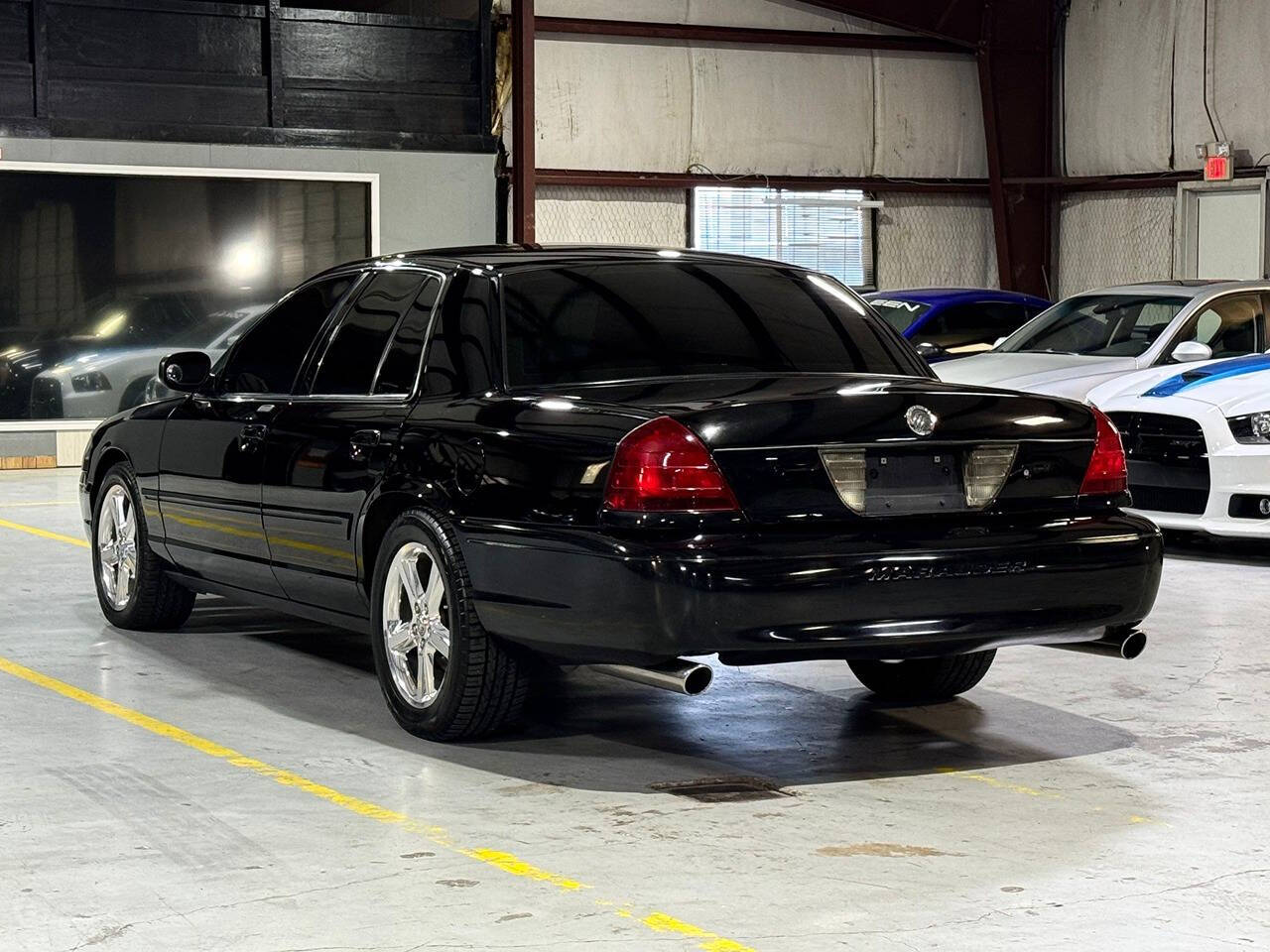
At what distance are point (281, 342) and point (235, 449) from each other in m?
0.42

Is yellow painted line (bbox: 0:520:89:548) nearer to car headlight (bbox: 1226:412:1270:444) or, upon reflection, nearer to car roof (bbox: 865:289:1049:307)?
car headlight (bbox: 1226:412:1270:444)

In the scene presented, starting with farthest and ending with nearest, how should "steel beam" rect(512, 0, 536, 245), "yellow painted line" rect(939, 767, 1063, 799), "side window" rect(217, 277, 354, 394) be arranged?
"steel beam" rect(512, 0, 536, 245), "side window" rect(217, 277, 354, 394), "yellow painted line" rect(939, 767, 1063, 799)

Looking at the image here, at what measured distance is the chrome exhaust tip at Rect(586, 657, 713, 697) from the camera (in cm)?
511

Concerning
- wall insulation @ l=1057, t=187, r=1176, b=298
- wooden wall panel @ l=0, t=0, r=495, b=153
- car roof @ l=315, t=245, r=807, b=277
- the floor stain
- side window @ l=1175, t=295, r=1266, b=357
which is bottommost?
the floor stain

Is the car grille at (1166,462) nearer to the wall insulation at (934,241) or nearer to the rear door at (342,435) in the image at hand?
the rear door at (342,435)

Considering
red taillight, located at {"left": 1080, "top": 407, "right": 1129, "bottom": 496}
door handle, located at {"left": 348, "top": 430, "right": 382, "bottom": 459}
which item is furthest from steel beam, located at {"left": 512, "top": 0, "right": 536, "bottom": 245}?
red taillight, located at {"left": 1080, "top": 407, "right": 1129, "bottom": 496}

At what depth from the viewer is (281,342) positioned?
698 cm

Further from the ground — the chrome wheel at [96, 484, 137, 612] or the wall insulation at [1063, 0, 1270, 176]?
the wall insulation at [1063, 0, 1270, 176]

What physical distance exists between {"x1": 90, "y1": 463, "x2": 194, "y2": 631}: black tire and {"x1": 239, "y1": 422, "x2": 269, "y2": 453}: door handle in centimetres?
102

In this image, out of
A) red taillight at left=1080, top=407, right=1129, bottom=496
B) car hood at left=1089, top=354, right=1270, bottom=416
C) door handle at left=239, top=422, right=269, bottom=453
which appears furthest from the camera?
car hood at left=1089, top=354, right=1270, bottom=416

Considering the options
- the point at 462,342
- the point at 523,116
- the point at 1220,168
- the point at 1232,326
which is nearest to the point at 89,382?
the point at 523,116

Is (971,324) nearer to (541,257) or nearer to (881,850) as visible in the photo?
(541,257)

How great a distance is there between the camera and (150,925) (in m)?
4.05

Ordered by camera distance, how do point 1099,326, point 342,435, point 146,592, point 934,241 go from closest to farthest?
point 342,435 < point 146,592 < point 1099,326 < point 934,241
